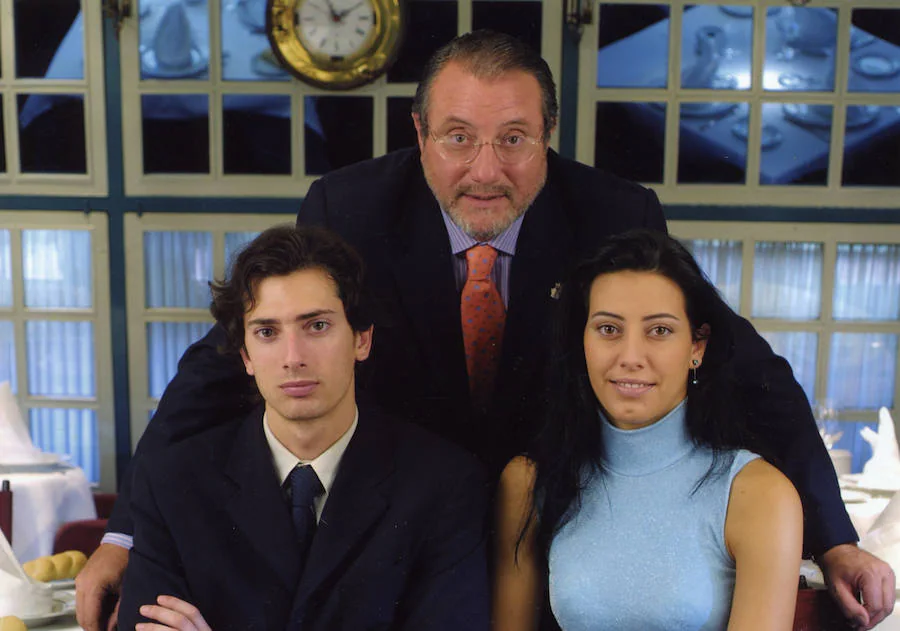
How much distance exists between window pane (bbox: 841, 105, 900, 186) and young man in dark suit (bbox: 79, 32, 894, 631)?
119 inches

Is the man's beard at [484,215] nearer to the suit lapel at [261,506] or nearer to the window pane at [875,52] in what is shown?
the suit lapel at [261,506]

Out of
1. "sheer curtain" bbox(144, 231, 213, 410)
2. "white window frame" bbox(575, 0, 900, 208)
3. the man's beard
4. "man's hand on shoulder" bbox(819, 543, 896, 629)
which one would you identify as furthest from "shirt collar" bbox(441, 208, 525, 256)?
"sheer curtain" bbox(144, 231, 213, 410)

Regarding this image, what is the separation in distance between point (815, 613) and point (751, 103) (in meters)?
3.40

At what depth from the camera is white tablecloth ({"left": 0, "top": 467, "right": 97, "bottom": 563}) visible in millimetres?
3277

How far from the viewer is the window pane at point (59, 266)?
452 centimetres

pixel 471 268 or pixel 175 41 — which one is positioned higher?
pixel 175 41

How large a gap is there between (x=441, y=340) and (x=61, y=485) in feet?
7.46

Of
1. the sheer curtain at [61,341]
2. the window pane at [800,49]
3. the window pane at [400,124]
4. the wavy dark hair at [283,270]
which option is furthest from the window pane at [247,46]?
the wavy dark hair at [283,270]

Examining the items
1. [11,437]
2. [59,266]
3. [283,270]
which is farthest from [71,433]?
[283,270]

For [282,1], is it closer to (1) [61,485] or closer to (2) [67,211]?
(2) [67,211]

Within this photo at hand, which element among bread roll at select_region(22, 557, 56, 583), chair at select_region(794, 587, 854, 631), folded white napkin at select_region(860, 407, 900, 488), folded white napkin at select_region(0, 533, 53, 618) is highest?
chair at select_region(794, 587, 854, 631)

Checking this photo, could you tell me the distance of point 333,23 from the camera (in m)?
4.13

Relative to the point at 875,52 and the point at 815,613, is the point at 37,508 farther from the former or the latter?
the point at 875,52

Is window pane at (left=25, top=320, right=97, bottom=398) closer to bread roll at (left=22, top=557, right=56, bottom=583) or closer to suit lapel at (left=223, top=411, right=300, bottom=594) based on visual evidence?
bread roll at (left=22, top=557, right=56, bottom=583)
